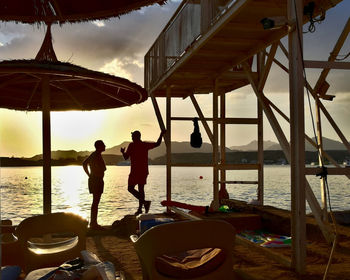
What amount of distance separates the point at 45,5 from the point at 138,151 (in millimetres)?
3801

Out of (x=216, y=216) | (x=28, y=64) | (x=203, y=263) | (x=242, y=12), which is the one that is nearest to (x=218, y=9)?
(x=242, y=12)

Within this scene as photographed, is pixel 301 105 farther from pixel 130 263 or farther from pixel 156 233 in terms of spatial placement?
pixel 130 263

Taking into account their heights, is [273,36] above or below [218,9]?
below

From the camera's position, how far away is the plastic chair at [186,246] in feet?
9.39

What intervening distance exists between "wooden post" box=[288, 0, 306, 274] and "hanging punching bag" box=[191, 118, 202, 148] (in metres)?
6.61

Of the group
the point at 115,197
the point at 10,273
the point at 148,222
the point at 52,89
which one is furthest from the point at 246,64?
the point at 115,197

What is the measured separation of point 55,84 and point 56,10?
1.46 meters

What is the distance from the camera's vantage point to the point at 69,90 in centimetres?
798

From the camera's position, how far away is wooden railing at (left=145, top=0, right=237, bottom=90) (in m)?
7.33

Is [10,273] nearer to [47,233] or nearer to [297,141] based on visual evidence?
[47,233]

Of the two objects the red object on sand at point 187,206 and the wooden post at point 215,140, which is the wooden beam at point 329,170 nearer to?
the red object on sand at point 187,206

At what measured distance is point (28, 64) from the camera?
5.32 meters

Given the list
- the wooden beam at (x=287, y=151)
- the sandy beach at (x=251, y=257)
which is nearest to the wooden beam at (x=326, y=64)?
the wooden beam at (x=287, y=151)

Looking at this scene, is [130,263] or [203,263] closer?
[203,263]
